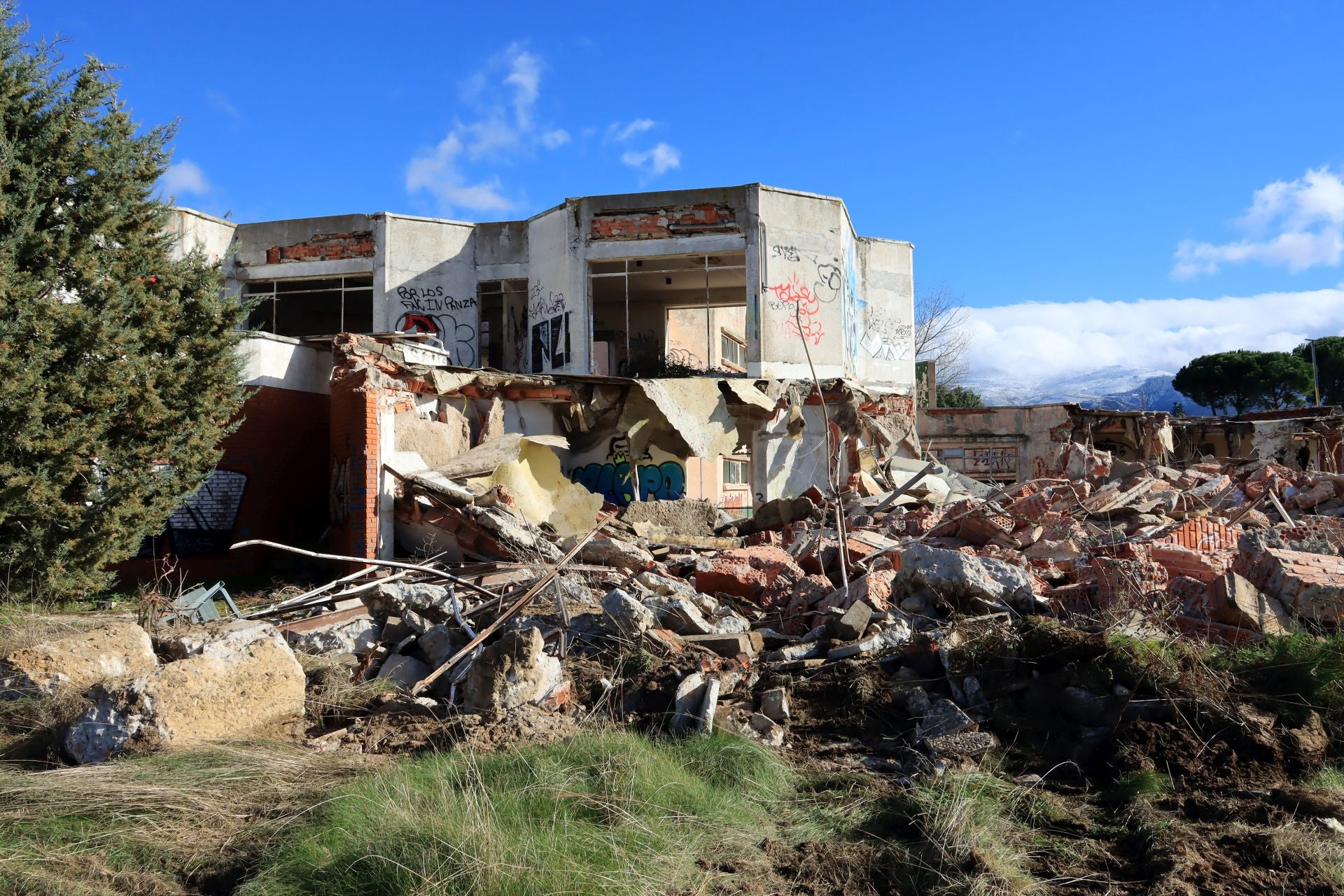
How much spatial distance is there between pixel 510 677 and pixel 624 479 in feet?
34.4

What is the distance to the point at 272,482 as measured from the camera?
44.0 ft

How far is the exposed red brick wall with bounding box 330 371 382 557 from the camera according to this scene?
39.8 ft

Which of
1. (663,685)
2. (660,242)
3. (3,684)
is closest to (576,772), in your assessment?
(663,685)

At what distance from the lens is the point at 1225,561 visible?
749 centimetres

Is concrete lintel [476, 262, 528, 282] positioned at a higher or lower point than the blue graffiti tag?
higher

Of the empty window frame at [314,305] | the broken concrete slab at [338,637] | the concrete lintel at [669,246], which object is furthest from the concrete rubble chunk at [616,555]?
the empty window frame at [314,305]

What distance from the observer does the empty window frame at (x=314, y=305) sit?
68.5ft

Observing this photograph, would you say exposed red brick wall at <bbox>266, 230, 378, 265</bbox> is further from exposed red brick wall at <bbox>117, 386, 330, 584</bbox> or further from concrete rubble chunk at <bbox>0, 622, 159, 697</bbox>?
concrete rubble chunk at <bbox>0, 622, 159, 697</bbox>

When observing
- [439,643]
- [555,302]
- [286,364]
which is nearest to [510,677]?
[439,643]

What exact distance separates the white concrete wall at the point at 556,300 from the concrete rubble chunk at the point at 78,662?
13.6 m

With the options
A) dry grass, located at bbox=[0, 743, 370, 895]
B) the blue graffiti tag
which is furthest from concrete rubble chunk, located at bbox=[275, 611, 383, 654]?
the blue graffiti tag

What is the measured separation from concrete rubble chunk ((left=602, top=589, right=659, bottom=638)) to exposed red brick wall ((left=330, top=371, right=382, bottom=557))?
6.27 meters

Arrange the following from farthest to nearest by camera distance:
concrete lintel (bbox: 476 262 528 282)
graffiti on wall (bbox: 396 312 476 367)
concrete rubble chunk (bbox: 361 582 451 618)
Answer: concrete lintel (bbox: 476 262 528 282) < graffiti on wall (bbox: 396 312 476 367) < concrete rubble chunk (bbox: 361 582 451 618)

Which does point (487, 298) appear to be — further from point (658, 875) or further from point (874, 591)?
point (658, 875)
